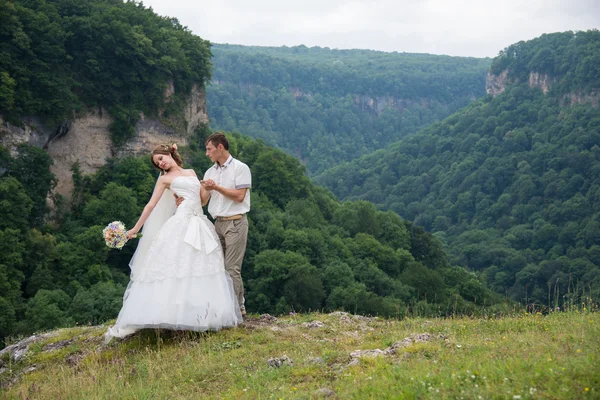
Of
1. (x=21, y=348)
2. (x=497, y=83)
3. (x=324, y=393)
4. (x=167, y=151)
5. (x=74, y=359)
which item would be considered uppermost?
(x=167, y=151)

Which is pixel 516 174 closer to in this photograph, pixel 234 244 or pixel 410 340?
pixel 234 244

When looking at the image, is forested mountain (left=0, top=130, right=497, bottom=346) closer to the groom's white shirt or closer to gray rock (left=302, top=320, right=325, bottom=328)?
gray rock (left=302, top=320, right=325, bottom=328)

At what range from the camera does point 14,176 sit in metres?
41.4

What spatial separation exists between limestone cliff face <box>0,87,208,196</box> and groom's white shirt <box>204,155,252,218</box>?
3470 cm

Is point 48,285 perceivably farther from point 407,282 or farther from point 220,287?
point 220,287

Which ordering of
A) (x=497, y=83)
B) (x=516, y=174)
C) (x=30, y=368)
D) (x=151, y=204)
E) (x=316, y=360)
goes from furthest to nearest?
(x=497, y=83)
(x=516, y=174)
(x=30, y=368)
(x=151, y=204)
(x=316, y=360)

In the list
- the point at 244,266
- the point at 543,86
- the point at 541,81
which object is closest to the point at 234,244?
the point at 244,266

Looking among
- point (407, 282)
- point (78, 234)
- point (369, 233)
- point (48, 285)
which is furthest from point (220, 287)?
point (369, 233)

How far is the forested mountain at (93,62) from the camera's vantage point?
139ft

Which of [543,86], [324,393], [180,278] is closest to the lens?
[324,393]

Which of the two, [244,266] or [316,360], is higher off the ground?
[316,360]

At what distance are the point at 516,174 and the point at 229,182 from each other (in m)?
118

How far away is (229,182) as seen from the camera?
10.2 metres

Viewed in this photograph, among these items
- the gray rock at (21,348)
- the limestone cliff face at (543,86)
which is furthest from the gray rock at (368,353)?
the limestone cliff face at (543,86)
